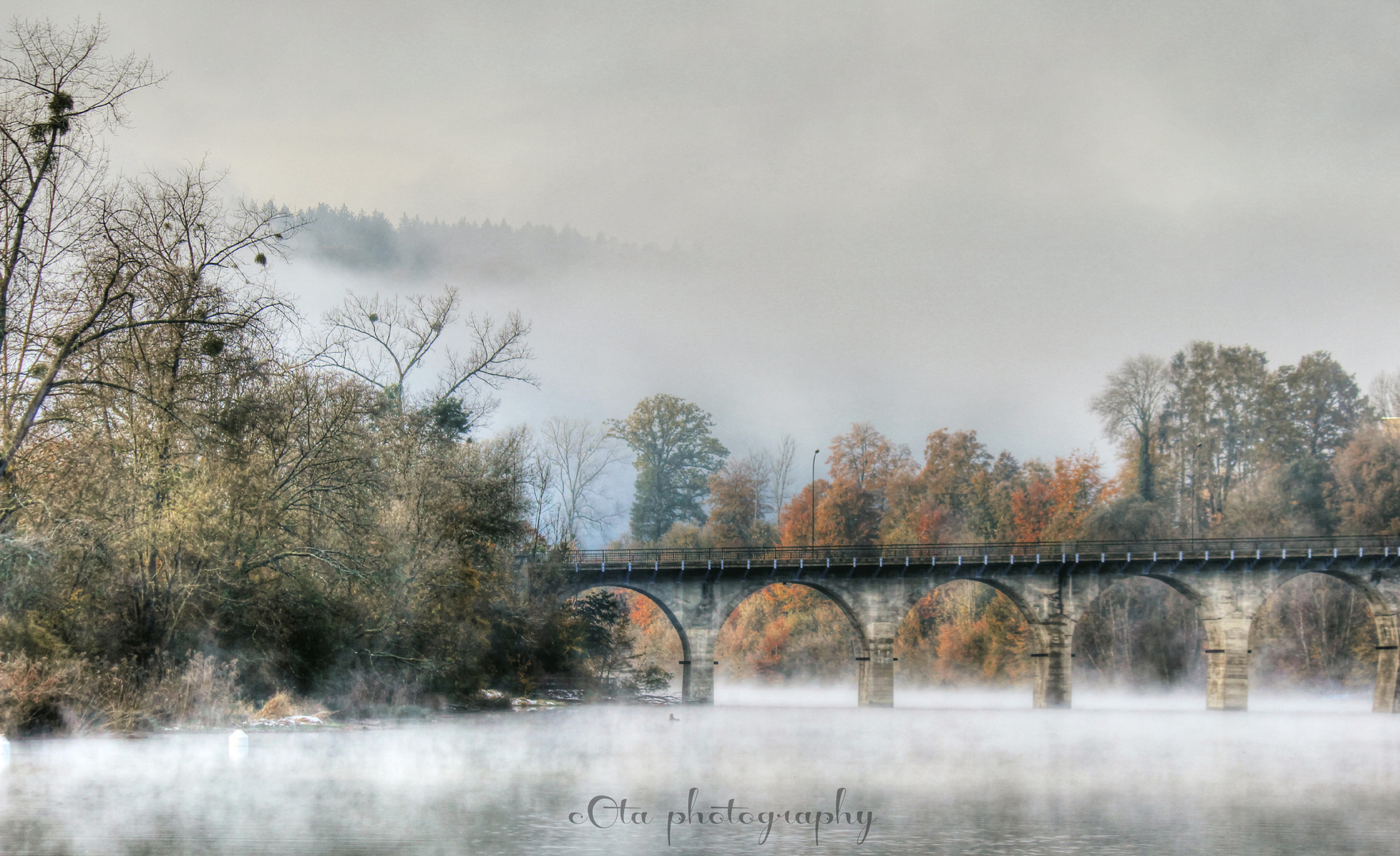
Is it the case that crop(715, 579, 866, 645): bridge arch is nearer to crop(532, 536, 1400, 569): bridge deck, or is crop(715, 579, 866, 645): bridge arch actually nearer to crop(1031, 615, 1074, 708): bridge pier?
crop(532, 536, 1400, 569): bridge deck

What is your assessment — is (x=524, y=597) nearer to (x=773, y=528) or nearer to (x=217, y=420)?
(x=217, y=420)

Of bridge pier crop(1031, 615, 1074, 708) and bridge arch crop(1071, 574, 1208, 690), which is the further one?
bridge arch crop(1071, 574, 1208, 690)

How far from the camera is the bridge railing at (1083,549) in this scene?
53.0 meters

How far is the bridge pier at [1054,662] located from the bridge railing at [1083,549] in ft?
9.69

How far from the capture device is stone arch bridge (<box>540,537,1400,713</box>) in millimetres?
52562

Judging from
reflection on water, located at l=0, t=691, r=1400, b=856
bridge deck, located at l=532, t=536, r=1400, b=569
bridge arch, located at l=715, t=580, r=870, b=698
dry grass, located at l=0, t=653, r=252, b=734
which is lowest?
reflection on water, located at l=0, t=691, r=1400, b=856

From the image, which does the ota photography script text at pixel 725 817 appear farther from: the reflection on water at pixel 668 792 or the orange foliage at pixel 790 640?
the orange foliage at pixel 790 640

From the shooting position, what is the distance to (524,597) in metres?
44.3

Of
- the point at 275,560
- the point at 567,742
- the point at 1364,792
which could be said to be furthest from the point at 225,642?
the point at 1364,792

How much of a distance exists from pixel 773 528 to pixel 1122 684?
90.4 ft

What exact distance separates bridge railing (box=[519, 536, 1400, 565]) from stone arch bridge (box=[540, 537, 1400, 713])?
5.8 inches

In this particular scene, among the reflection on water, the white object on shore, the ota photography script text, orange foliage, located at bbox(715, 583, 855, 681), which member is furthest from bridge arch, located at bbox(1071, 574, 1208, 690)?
the white object on shore

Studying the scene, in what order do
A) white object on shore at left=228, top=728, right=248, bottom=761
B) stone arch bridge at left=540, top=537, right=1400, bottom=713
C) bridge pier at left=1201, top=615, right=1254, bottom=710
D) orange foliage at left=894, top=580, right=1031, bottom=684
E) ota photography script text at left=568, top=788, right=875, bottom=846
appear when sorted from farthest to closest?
1. orange foliage at left=894, top=580, right=1031, bottom=684
2. bridge pier at left=1201, top=615, right=1254, bottom=710
3. stone arch bridge at left=540, top=537, right=1400, bottom=713
4. white object on shore at left=228, top=728, right=248, bottom=761
5. ota photography script text at left=568, top=788, right=875, bottom=846

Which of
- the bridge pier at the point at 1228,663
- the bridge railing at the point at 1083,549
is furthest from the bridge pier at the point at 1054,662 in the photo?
the bridge pier at the point at 1228,663
